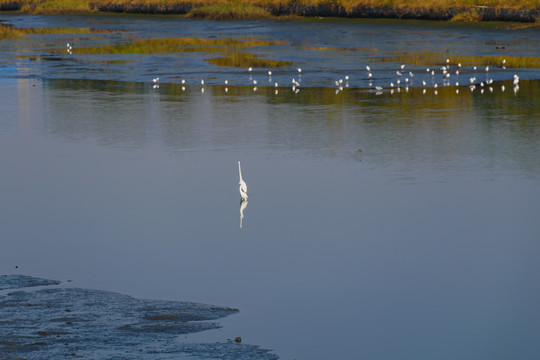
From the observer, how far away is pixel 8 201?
12.0 m

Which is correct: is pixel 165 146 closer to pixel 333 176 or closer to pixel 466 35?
pixel 333 176

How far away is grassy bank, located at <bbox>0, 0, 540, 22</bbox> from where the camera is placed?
45.4 m

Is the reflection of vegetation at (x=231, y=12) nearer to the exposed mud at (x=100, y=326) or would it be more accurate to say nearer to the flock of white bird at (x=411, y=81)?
the flock of white bird at (x=411, y=81)

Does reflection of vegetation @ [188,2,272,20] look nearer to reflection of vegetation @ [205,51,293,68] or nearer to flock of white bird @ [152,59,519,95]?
reflection of vegetation @ [205,51,293,68]

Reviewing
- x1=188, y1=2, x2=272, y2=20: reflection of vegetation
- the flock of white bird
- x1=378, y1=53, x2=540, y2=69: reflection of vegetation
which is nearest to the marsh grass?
x1=188, y1=2, x2=272, y2=20: reflection of vegetation

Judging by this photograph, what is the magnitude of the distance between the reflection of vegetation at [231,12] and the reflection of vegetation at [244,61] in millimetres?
22077

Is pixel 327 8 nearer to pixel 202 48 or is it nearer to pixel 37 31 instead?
pixel 37 31

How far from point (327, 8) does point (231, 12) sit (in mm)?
6470

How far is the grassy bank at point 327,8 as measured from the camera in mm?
45406

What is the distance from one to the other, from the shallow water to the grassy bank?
913 inches

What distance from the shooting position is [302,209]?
11.1m

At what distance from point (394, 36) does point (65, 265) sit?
110 feet

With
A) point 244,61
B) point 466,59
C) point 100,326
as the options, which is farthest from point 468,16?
point 100,326

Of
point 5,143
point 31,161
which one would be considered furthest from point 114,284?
point 5,143
